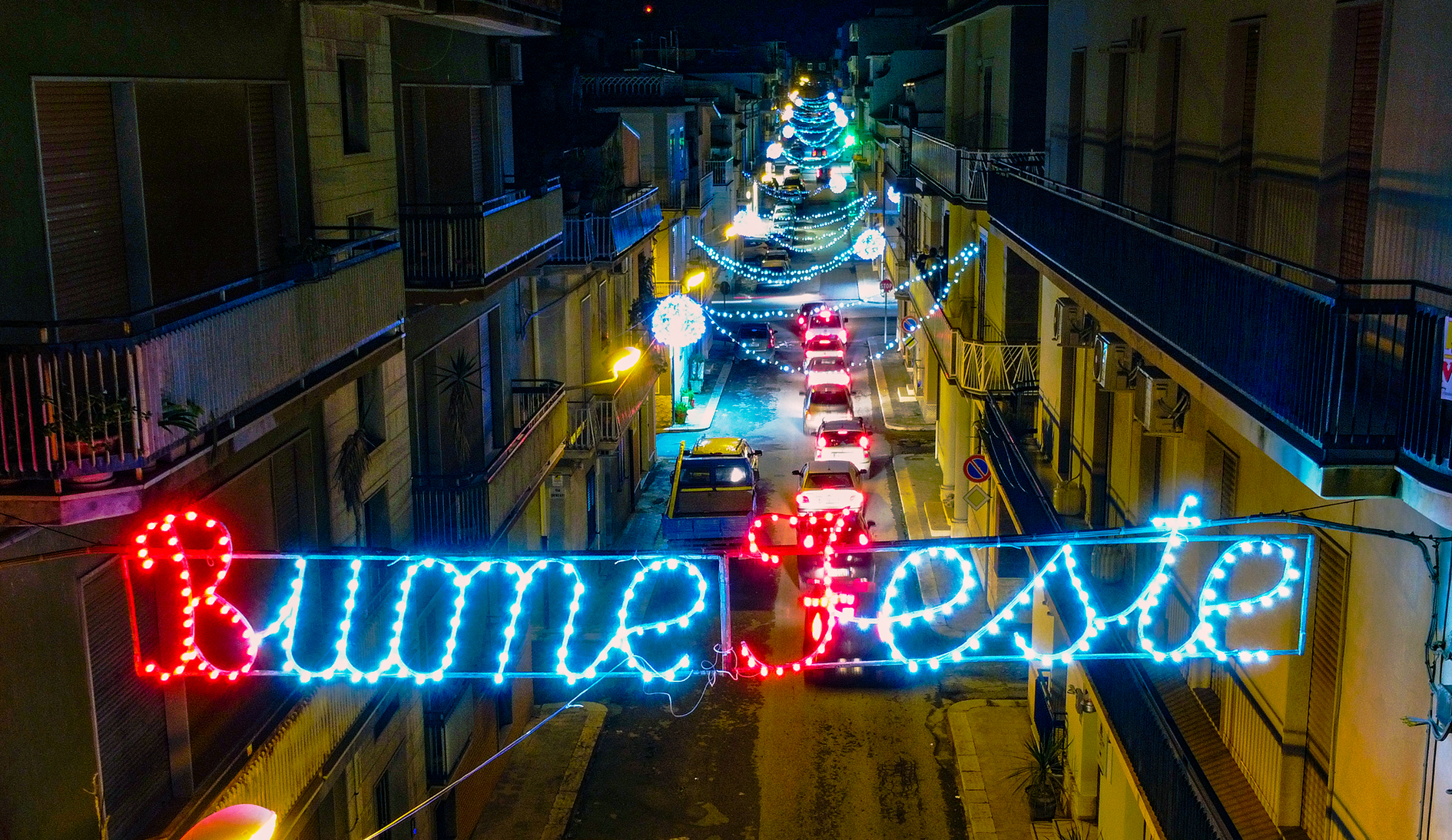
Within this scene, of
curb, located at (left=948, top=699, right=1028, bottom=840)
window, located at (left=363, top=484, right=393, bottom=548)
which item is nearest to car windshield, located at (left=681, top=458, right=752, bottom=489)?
curb, located at (left=948, top=699, right=1028, bottom=840)

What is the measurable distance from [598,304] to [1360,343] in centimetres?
2325

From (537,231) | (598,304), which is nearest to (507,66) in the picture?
(537,231)

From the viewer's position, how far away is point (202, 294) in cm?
888

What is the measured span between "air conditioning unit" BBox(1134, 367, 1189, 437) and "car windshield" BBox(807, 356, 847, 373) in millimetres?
32954

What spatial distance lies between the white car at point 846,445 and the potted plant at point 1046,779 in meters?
16.5

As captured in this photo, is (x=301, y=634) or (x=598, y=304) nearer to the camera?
(x=301, y=634)

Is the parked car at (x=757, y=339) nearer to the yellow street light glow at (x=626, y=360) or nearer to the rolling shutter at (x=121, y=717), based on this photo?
the yellow street light glow at (x=626, y=360)

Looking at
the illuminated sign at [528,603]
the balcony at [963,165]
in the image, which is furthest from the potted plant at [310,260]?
the balcony at [963,165]

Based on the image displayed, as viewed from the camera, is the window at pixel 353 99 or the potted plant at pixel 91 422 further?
the window at pixel 353 99

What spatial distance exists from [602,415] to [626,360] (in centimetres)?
364

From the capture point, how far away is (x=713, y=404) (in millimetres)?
43125

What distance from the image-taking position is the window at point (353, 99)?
14797mm

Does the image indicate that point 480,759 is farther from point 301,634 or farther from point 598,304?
Answer: point 598,304

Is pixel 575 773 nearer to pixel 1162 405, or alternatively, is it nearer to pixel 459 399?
pixel 459 399
